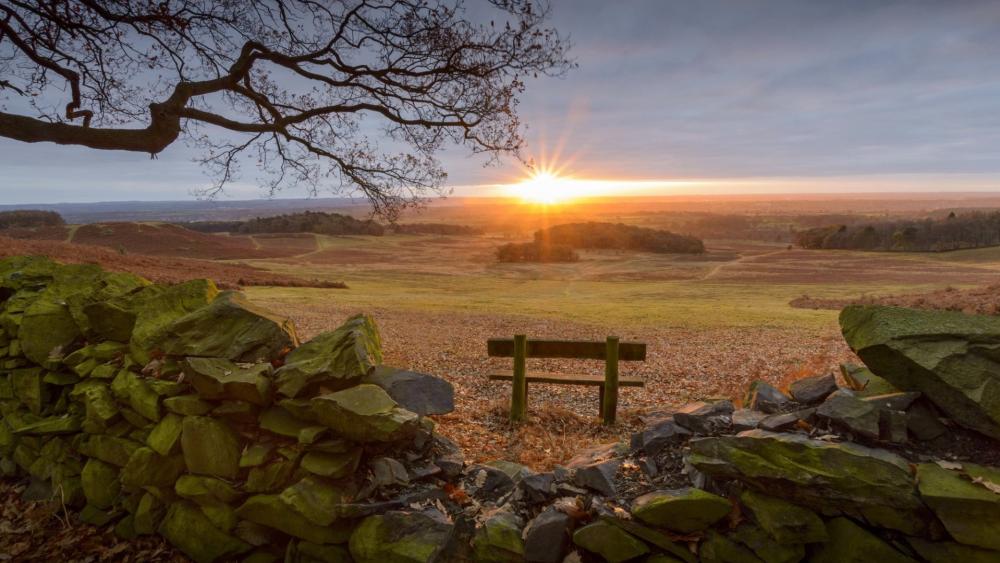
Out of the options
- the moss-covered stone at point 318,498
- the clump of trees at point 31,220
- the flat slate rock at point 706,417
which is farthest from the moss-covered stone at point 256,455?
the clump of trees at point 31,220

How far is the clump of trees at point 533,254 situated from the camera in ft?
241

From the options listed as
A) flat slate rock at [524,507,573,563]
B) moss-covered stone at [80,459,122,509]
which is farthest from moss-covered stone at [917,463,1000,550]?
moss-covered stone at [80,459,122,509]

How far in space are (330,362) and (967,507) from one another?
5.37 metres

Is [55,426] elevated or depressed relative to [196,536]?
elevated

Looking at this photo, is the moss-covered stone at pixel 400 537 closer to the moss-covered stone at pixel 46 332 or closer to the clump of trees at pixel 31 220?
the moss-covered stone at pixel 46 332

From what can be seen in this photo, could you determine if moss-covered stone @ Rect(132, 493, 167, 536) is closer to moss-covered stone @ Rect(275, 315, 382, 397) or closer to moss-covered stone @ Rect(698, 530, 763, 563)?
moss-covered stone @ Rect(275, 315, 382, 397)

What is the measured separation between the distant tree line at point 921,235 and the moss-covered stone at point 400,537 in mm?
90693

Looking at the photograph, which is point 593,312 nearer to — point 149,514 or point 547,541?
point 149,514

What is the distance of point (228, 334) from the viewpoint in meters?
6.07

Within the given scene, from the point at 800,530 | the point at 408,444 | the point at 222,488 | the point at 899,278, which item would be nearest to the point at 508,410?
the point at 408,444

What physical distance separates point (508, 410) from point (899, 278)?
53846 mm

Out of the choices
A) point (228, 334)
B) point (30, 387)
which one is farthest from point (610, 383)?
point (30, 387)

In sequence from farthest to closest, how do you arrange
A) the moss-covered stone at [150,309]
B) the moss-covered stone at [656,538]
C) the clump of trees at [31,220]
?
1. the clump of trees at [31,220]
2. the moss-covered stone at [150,309]
3. the moss-covered stone at [656,538]

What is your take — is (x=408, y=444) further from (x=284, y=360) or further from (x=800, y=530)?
(x=800, y=530)
